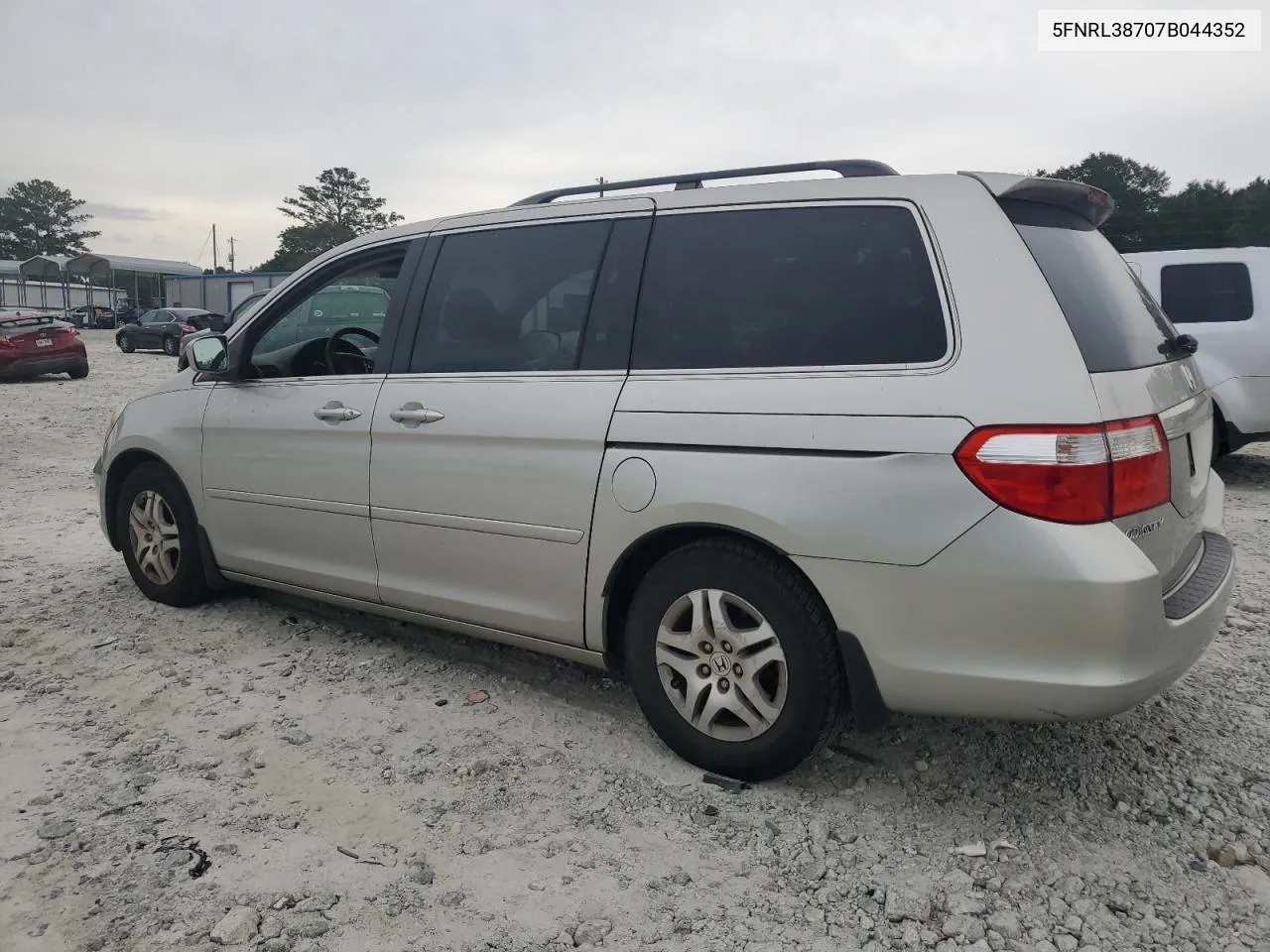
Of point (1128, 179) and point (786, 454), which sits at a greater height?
point (1128, 179)

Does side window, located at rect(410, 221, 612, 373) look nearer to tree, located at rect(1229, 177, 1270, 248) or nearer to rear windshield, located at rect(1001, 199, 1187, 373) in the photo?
rear windshield, located at rect(1001, 199, 1187, 373)

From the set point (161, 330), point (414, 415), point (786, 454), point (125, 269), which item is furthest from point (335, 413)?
point (125, 269)

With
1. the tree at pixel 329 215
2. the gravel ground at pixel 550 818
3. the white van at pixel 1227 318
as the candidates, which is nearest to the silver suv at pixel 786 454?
the gravel ground at pixel 550 818

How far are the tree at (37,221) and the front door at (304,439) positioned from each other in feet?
311

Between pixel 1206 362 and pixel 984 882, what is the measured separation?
6.52 m

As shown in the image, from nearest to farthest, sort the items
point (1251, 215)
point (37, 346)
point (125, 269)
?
point (37, 346) < point (1251, 215) < point (125, 269)

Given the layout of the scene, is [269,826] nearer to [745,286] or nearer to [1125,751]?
[745,286]

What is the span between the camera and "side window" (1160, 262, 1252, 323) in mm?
7711

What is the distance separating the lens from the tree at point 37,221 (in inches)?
3356

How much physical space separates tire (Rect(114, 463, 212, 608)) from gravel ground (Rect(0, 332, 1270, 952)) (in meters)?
0.52

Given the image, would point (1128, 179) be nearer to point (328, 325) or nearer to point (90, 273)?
point (90, 273)

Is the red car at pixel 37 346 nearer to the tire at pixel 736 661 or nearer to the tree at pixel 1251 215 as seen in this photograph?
the tire at pixel 736 661

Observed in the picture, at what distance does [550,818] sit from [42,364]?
1832cm

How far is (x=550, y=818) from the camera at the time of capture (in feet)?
9.29
